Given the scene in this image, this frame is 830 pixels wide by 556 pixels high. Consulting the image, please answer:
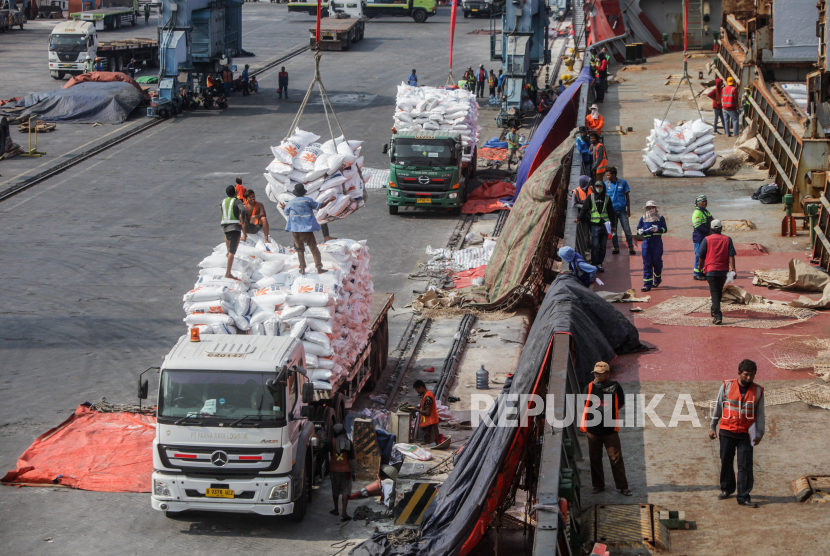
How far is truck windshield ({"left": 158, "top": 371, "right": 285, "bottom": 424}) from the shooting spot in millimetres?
12148

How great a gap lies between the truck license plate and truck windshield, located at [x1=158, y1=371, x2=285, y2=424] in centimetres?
89

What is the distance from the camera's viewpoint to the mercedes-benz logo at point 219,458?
39.8 ft

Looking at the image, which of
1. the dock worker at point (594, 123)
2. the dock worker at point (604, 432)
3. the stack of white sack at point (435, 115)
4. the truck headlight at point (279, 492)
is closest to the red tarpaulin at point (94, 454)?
the truck headlight at point (279, 492)

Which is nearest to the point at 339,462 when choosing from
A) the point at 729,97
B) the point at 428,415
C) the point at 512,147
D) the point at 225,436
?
the point at 225,436

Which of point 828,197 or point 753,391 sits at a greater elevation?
point 828,197

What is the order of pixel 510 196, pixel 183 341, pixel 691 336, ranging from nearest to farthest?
1. pixel 183 341
2. pixel 691 336
3. pixel 510 196

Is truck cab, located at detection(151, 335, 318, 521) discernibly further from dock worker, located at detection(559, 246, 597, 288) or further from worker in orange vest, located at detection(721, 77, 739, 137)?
worker in orange vest, located at detection(721, 77, 739, 137)

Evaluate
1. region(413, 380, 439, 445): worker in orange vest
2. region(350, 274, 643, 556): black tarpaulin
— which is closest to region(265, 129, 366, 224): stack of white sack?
region(413, 380, 439, 445): worker in orange vest

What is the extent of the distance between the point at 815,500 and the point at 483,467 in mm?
3286

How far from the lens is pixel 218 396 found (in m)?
12.2

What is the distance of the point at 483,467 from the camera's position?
10664 mm

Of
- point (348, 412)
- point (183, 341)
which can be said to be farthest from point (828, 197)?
point (183, 341)

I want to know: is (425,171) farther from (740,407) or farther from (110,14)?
(110,14)

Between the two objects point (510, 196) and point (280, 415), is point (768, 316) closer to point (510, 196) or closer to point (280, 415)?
point (280, 415)
